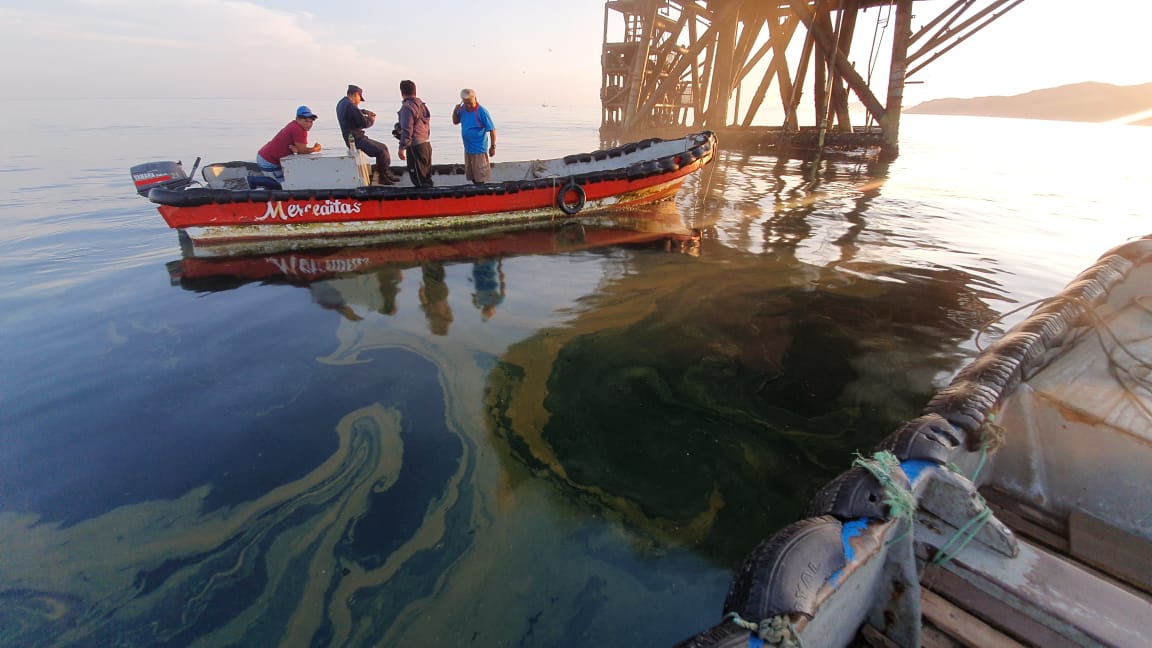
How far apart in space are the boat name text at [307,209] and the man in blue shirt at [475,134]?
2.29 m

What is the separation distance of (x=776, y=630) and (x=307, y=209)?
937 centimetres

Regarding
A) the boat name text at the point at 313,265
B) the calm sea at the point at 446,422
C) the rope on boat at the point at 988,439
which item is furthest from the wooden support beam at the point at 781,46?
the rope on boat at the point at 988,439

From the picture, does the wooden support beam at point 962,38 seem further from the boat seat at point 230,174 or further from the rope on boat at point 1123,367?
the boat seat at point 230,174

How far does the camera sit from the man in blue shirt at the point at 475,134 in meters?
8.70

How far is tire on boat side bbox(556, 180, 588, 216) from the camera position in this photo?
962 centimetres

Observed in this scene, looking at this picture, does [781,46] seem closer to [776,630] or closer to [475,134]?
[475,134]

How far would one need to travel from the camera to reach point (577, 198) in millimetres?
9750

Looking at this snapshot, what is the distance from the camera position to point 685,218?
410 inches

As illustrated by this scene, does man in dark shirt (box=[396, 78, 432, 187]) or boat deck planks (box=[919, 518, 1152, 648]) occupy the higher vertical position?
man in dark shirt (box=[396, 78, 432, 187])

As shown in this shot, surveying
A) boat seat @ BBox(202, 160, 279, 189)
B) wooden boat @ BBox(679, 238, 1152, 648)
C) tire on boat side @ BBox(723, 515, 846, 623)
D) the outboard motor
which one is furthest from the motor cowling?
wooden boat @ BBox(679, 238, 1152, 648)

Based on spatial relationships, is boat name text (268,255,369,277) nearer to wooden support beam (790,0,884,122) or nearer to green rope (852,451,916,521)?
green rope (852,451,916,521)

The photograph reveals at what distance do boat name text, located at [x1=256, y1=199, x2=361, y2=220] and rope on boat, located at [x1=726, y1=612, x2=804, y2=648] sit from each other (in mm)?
8999

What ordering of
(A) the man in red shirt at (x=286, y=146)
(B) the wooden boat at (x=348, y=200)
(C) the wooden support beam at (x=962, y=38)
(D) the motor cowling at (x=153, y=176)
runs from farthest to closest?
(C) the wooden support beam at (x=962, y=38) → (D) the motor cowling at (x=153, y=176) → (A) the man in red shirt at (x=286, y=146) → (B) the wooden boat at (x=348, y=200)

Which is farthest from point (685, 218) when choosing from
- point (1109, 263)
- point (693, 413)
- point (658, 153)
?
point (693, 413)
